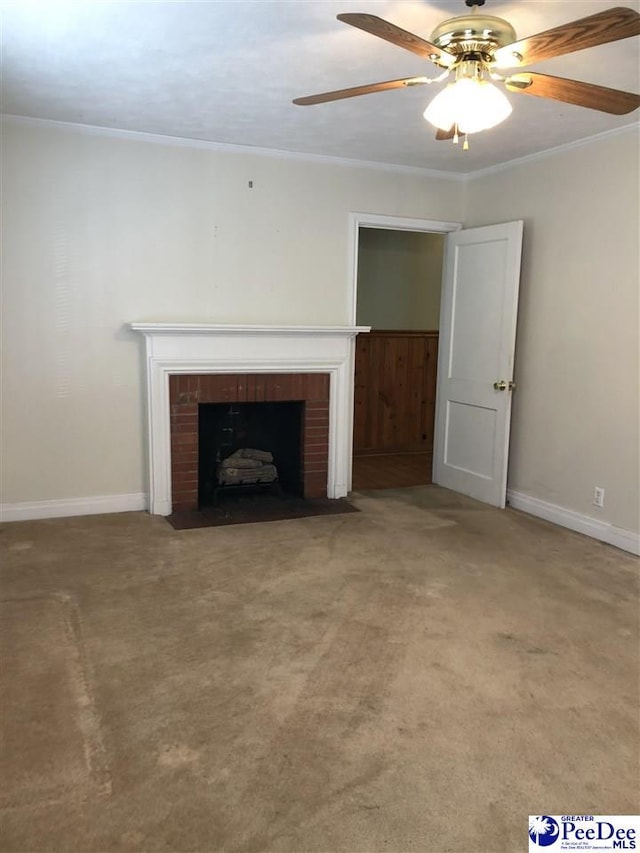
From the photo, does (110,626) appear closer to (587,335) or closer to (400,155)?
(587,335)

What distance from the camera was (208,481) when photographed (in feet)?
15.9

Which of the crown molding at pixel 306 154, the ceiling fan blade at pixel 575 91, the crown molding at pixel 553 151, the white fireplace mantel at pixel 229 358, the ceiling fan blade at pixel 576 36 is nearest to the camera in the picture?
the ceiling fan blade at pixel 576 36

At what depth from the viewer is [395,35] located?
6.35ft

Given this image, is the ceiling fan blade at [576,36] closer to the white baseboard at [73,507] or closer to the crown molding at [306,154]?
the crown molding at [306,154]

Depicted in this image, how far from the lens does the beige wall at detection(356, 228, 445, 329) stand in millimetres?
6422

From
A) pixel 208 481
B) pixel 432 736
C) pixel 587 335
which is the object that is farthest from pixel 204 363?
pixel 432 736

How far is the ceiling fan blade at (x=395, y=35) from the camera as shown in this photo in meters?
1.80

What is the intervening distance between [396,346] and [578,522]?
2832 millimetres

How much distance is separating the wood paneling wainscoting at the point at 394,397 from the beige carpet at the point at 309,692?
8.46 ft

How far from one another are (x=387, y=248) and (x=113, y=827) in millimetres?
5628

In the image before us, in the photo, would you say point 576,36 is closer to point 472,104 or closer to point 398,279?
point 472,104

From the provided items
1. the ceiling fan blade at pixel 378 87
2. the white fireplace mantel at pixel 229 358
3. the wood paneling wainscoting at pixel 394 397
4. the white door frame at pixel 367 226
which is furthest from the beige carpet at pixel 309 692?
the wood paneling wainscoting at pixel 394 397

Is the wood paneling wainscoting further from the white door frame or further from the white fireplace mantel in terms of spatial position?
the white fireplace mantel

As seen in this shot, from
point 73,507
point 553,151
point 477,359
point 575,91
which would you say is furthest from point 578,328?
point 73,507
